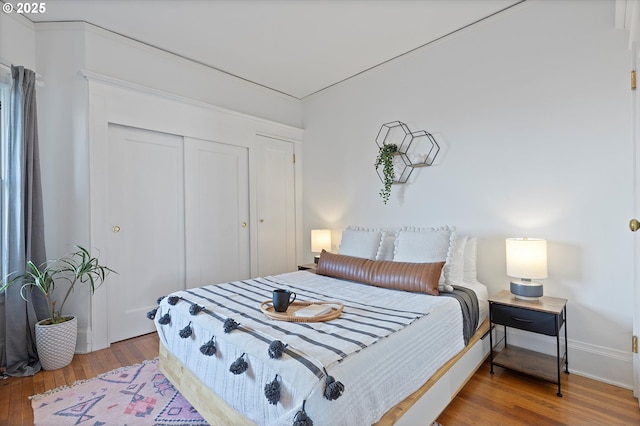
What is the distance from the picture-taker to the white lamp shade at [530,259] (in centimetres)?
218

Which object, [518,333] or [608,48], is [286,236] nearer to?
[518,333]

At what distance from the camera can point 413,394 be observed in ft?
4.98

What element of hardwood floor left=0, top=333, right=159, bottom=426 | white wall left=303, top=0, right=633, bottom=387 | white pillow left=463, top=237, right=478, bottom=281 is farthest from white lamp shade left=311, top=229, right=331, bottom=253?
hardwood floor left=0, top=333, right=159, bottom=426

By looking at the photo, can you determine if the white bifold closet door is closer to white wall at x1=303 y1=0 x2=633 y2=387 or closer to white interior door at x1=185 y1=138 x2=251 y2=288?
white interior door at x1=185 y1=138 x2=251 y2=288

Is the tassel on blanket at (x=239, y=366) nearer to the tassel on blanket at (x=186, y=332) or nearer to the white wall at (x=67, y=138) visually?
the tassel on blanket at (x=186, y=332)

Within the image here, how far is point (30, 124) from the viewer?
2.49m

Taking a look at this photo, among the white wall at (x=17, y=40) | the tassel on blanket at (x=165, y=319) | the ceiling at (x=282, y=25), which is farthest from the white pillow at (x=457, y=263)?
the white wall at (x=17, y=40)

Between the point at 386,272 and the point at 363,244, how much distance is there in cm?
61

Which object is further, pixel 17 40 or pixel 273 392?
pixel 17 40

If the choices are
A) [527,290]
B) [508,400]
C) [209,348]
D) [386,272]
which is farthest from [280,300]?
[527,290]

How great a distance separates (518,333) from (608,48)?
7.11 feet

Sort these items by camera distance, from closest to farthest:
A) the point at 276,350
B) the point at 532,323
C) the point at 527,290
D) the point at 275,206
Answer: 1. the point at 276,350
2. the point at 532,323
3. the point at 527,290
4. the point at 275,206

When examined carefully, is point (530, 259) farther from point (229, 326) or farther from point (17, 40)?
point (17, 40)

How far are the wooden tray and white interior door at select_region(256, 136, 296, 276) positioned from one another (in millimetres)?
2075
